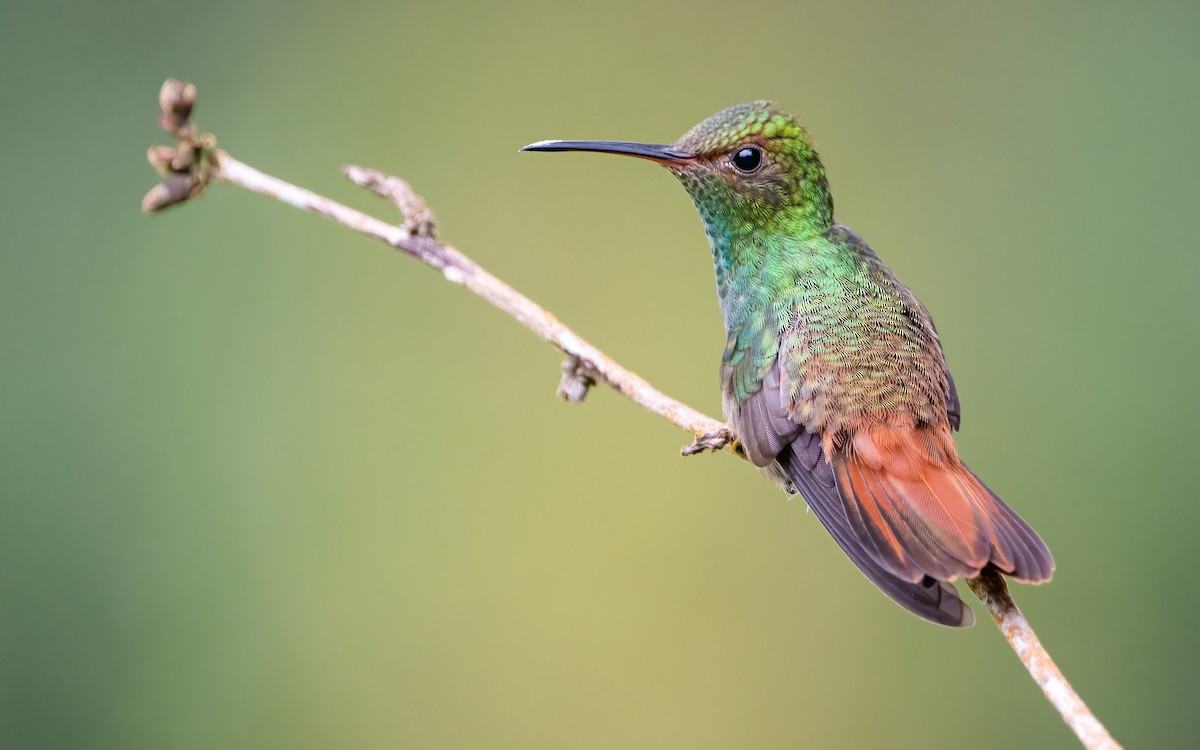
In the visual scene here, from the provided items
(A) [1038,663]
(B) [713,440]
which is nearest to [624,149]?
(B) [713,440]

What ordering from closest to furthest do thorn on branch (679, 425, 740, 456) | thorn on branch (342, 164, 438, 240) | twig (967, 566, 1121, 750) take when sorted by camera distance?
twig (967, 566, 1121, 750) < thorn on branch (679, 425, 740, 456) < thorn on branch (342, 164, 438, 240)

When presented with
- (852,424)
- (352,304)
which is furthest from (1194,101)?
(352,304)

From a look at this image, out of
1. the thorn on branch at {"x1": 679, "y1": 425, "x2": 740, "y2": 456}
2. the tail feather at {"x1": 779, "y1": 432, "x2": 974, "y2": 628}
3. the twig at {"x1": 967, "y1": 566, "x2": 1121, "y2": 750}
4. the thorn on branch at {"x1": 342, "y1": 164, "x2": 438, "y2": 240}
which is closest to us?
the twig at {"x1": 967, "y1": 566, "x2": 1121, "y2": 750}

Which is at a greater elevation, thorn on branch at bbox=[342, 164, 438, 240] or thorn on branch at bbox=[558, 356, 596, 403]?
thorn on branch at bbox=[342, 164, 438, 240]

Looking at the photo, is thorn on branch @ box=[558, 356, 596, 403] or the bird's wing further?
thorn on branch @ box=[558, 356, 596, 403]

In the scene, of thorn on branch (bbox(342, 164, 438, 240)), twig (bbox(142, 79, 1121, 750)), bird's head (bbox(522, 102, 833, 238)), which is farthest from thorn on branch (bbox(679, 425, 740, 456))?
thorn on branch (bbox(342, 164, 438, 240))

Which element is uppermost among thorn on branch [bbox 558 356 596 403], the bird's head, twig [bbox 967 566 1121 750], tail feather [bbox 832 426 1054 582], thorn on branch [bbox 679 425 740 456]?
the bird's head

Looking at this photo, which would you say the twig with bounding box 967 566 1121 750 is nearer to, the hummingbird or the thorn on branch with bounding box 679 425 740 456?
the hummingbird
